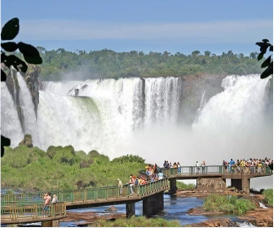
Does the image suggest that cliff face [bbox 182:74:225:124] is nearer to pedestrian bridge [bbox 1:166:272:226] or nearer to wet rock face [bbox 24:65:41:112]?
wet rock face [bbox 24:65:41:112]

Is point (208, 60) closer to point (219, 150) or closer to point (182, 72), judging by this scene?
point (182, 72)

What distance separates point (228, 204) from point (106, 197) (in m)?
8.59

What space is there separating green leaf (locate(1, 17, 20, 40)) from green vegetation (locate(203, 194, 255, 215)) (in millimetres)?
31279

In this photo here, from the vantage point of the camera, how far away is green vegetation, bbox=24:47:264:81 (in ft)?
344

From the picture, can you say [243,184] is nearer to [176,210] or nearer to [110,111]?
[176,210]

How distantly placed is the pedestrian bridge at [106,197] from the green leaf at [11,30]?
18309mm

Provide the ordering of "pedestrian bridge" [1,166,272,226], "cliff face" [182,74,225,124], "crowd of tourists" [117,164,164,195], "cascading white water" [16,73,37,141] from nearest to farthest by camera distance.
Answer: "pedestrian bridge" [1,166,272,226] → "crowd of tourists" [117,164,164,195] → "cascading white water" [16,73,37,141] → "cliff face" [182,74,225,124]

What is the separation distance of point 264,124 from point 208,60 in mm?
54397

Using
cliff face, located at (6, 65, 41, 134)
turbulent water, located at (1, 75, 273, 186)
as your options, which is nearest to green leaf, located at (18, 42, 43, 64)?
cliff face, located at (6, 65, 41, 134)

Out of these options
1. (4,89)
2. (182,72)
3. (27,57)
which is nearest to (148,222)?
(27,57)

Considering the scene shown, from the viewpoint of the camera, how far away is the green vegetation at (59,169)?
154 ft

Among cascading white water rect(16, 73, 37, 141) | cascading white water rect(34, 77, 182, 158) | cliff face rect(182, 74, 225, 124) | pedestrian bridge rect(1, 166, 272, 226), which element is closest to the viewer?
pedestrian bridge rect(1, 166, 272, 226)

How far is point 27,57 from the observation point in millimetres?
5508

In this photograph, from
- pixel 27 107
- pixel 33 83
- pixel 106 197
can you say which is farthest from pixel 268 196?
pixel 33 83
